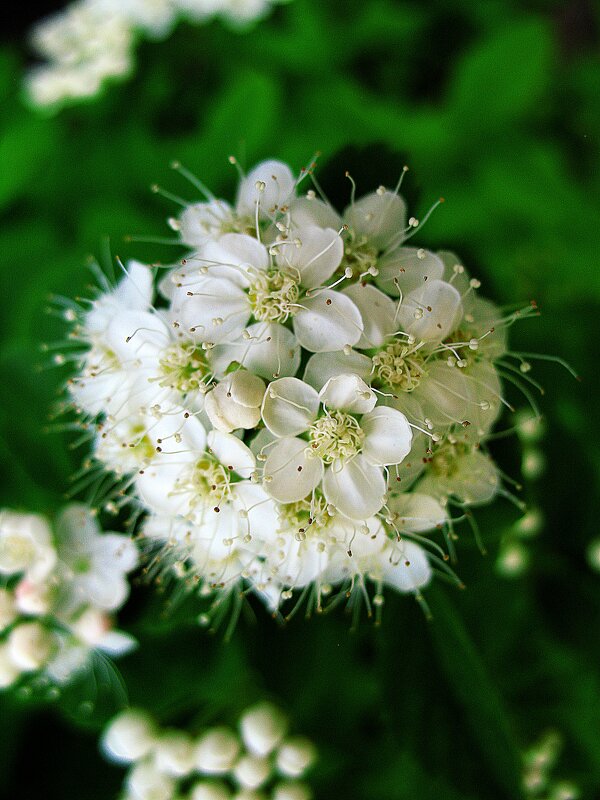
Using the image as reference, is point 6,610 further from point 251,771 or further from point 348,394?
point 348,394

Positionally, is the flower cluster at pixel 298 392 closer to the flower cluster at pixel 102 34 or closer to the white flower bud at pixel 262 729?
the white flower bud at pixel 262 729

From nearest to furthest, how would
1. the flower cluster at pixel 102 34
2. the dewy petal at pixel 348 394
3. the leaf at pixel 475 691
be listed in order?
the dewy petal at pixel 348 394, the leaf at pixel 475 691, the flower cluster at pixel 102 34

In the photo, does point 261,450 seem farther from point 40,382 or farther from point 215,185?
point 215,185

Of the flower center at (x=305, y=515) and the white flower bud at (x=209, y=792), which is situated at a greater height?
the flower center at (x=305, y=515)

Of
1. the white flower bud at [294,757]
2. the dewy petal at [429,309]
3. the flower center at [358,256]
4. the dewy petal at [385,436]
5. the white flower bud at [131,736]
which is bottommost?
the white flower bud at [294,757]

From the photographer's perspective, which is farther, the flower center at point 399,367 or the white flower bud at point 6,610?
the white flower bud at point 6,610

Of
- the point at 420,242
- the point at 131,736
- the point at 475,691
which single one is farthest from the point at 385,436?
the point at 131,736

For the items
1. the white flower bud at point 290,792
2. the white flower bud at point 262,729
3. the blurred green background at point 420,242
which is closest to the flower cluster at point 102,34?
the blurred green background at point 420,242

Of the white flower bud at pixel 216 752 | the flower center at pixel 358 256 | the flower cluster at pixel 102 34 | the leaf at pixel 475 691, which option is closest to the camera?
the flower center at pixel 358 256

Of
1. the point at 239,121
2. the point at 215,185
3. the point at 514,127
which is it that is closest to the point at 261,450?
the point at 215,185
